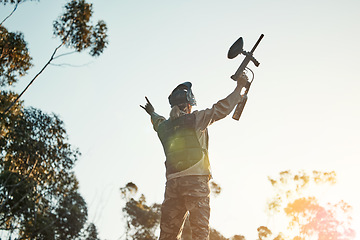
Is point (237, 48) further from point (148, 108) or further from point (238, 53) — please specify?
point (148, 108)

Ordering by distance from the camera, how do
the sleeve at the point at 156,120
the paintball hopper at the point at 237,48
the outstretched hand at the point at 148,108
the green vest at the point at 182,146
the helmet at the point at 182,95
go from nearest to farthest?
the green vest at the point at 182,146 → the helmet at the point at 182,95 → the paintball hopper at the point at 237,48 → the sleeve at the point at 156,120 → the outstretched hand at the point at 148,108

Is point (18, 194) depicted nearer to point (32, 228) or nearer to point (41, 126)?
point (32, 228)

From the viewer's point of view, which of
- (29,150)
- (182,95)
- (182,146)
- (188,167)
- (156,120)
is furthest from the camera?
(29,150)

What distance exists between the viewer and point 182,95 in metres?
4.20

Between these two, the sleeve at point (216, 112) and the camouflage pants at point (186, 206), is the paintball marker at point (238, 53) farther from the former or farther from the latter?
the camouflage pants at point (186, 206)

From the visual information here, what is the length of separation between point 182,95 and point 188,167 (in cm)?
94

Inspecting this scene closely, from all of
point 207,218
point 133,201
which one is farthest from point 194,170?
point 133,201

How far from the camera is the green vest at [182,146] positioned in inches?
147

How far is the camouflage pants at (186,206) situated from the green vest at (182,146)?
0.16 meters

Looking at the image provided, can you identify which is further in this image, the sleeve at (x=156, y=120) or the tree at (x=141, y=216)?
the tree at (x=141, y=216)

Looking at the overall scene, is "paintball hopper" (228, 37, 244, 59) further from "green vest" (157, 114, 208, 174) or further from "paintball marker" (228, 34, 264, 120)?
"green vest" (157, 114, 208, 174)

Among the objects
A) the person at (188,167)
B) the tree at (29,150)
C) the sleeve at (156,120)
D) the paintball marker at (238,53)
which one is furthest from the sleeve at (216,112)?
the tree at (29,150)

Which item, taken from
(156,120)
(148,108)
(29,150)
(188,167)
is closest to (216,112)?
(188,167)

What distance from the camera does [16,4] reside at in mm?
14258
